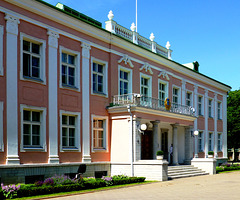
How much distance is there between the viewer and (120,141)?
21438mm

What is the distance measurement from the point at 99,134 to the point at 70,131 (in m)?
2.60

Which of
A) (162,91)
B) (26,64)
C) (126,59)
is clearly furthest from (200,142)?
(26,64)

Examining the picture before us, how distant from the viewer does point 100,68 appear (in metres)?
22.0

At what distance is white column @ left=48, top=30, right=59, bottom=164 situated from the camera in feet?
58.6

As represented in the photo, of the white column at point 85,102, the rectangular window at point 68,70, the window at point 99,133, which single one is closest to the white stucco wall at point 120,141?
the window at point 99,133

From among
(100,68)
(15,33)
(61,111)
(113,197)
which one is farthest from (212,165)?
(15,33)

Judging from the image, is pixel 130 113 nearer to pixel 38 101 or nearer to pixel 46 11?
pixel 38 101

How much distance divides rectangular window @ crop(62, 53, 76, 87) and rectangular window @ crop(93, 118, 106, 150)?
307 cm

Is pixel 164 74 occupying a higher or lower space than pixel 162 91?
higher

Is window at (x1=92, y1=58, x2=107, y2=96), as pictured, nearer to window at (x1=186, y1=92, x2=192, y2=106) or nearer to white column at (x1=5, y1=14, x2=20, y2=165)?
white column at (x1=5, y1=14, x2=20, y2=165)

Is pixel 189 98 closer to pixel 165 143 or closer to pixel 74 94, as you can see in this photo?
pixel 165 143

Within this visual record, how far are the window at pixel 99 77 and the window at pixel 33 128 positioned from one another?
14.5 ft

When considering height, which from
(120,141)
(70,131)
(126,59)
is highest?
(126,59)

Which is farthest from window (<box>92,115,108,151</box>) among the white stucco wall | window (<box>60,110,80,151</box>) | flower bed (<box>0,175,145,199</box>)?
flower bed (<box>0,175,145,199</box>)
